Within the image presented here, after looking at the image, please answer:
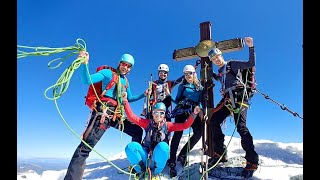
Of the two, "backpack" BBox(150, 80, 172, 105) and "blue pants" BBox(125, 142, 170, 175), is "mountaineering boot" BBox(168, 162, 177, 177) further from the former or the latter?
"backpack" BBox(150, 80, 172, 105)

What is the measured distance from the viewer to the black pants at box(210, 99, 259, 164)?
21.3 feet

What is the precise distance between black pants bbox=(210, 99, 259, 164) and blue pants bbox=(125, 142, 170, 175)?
1472 millimetres

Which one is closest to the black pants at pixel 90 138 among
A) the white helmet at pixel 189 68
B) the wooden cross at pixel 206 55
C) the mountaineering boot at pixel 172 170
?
the mountaineering boot at pixel 172 170

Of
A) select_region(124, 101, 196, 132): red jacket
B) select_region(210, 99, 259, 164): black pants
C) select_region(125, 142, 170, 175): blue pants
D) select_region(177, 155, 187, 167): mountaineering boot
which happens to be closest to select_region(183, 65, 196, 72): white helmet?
select_region(210, 99, 259, 164): black pants

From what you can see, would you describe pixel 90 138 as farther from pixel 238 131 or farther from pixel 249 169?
pixel 249 169

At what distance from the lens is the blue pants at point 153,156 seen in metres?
6.23

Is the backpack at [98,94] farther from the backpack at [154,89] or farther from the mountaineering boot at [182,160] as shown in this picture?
the mountaineering boot at [182,160]

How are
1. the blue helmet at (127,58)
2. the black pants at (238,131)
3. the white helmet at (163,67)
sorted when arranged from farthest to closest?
the white helmet at (163,67) < the blue helmet at (127,58) < the black pants at (238,131)

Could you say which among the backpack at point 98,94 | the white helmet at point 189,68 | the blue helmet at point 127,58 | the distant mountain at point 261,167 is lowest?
the distant mountain at point 261,167

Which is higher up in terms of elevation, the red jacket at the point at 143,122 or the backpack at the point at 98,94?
the backpack at the point at 98,94

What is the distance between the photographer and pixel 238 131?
6641 mm
